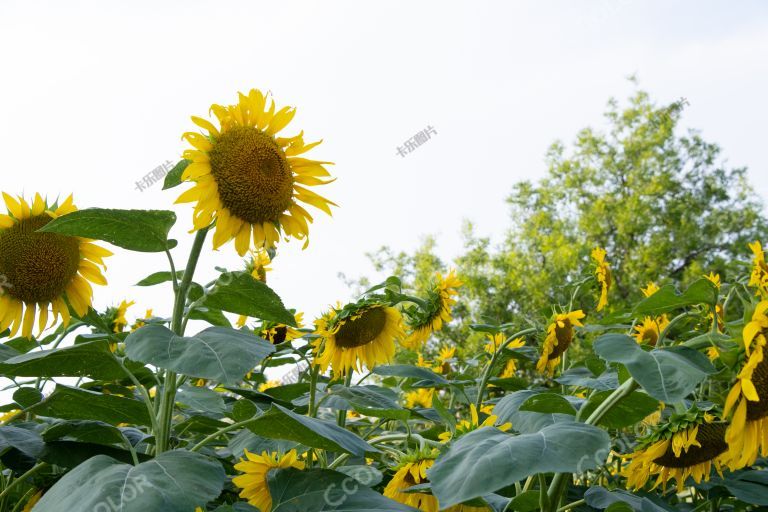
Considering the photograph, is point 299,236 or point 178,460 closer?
point 178,460

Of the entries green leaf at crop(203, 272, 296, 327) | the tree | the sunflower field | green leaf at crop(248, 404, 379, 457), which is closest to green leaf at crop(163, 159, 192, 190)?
the sunflower field

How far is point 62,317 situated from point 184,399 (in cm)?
46

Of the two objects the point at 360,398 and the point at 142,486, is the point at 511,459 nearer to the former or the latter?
the point at 142,486

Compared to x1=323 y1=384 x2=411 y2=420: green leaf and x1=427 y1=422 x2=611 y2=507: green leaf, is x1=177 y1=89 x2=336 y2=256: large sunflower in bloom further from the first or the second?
x1=427 y1=422 x2=611 y2=507: green leaf

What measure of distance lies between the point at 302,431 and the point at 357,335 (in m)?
0.99

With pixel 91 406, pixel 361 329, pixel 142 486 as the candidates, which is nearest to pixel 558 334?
pixel 361 329

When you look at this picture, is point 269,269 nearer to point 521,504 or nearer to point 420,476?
point 420,476

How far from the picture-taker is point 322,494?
1384 millimetres

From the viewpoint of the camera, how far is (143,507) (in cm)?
114

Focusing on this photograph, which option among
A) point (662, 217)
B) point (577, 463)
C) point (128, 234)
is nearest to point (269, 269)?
point (128, 234)

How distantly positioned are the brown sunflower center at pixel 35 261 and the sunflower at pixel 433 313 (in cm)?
129

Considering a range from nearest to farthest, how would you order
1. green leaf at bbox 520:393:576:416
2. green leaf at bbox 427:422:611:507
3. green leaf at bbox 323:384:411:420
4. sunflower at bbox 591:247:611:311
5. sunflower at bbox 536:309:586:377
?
green leaf at bbox 427:422:611:507, green leaf at bbox 520:393:576:416, green leaf at bbox 323:384:411:420, sunflower at bbox 536:309:586:377, sunflower at bbox 591:247:611:311

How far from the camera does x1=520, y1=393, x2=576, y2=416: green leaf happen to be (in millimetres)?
1443

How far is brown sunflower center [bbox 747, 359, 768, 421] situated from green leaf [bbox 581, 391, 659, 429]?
190 mm
